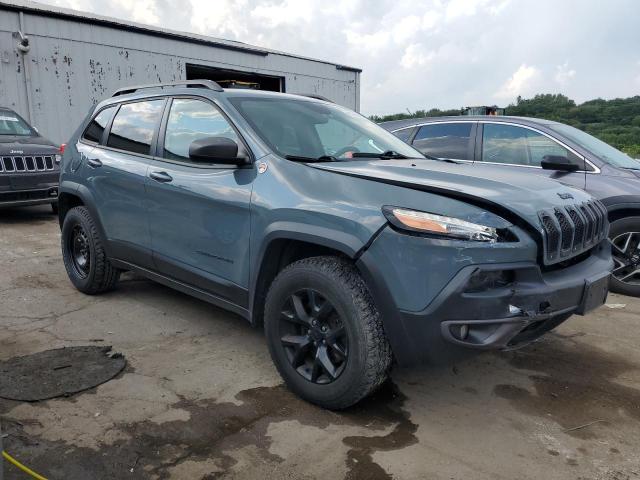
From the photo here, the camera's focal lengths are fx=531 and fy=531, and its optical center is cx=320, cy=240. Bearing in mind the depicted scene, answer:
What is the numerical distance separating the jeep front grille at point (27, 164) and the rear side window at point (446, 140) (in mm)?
5702

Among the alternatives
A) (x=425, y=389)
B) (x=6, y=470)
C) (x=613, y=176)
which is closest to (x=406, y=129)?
(x=613, y=176)

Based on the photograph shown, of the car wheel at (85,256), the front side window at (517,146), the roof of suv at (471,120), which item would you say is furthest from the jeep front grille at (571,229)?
the car wheel at (85,256)

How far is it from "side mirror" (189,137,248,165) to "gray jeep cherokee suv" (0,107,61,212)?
19.9 feet

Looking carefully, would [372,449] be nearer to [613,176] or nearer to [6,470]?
[6,470]

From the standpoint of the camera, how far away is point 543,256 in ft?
8.27

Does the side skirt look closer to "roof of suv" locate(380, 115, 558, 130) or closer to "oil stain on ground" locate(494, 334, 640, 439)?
"oil stain on ground" locate(494, 334, 640, 439)

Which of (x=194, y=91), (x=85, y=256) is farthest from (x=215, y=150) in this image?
(x=85, y=256)

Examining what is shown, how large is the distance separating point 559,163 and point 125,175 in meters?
3.67

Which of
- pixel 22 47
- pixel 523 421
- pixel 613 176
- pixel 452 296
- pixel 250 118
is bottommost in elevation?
pixel 523 421

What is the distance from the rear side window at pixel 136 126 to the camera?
3.95 meters

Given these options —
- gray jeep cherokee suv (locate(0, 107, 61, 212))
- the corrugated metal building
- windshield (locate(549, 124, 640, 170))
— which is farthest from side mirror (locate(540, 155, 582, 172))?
the corrugated metal building

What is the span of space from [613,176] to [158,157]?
4.11 meters

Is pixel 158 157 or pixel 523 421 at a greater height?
pixel 158 157

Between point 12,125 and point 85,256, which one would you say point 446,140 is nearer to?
point 85,256
